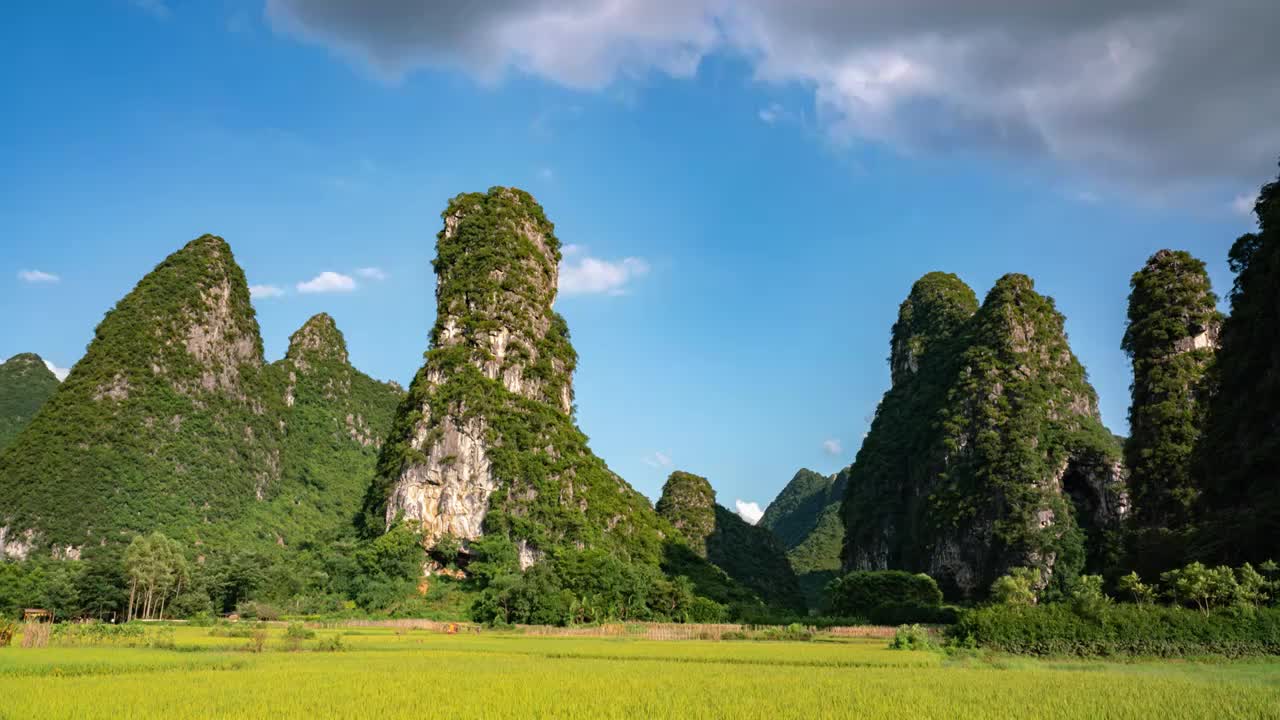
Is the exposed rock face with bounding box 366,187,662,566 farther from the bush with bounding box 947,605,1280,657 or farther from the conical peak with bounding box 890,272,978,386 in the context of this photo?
the conical peak with bounding box 890,272,978,386

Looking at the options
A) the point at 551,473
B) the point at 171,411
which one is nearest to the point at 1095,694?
the point at 551,473

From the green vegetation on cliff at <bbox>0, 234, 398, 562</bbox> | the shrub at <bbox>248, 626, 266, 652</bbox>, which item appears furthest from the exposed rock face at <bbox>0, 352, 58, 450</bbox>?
the shrub at <bbox>248, 626, 266, 652</bbox>

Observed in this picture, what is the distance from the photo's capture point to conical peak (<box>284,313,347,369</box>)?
402 ft

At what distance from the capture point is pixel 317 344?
125438mm

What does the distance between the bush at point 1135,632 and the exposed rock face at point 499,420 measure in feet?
128

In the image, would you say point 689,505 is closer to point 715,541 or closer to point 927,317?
point 715,541

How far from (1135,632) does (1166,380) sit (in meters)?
39.6

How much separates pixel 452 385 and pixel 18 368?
101 m

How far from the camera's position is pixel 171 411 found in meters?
85.7

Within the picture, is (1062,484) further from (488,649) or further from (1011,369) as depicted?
(488,649)

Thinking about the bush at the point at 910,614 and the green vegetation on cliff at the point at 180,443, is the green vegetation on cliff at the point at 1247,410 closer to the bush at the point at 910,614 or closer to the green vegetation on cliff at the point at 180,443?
the bush at the point at 910,614

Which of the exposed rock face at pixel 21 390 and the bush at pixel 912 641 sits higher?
the exposed rock face at pixel 21 390

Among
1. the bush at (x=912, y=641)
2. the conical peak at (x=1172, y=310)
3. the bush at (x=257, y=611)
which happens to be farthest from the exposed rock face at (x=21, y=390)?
the conical peak at (x=1172, y=310)

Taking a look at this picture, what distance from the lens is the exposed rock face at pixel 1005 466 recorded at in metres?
71.2
